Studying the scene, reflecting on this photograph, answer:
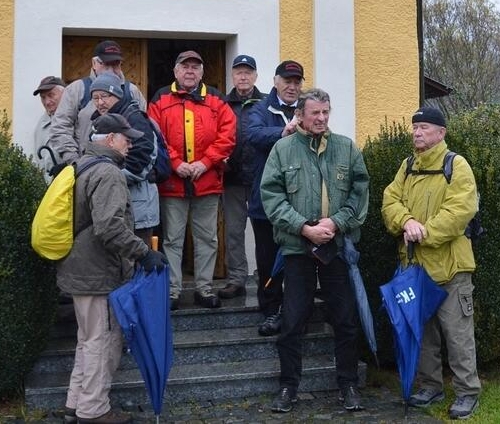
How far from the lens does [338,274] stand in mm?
5258

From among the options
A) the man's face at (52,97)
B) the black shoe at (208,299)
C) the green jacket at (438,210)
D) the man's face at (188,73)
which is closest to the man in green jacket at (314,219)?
the green jacket at (438,210)

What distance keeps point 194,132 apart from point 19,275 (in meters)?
1.89

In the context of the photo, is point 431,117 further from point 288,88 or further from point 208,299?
point 208,299

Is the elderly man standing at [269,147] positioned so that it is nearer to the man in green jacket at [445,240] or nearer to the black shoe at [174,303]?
the black shoe at [174,303]

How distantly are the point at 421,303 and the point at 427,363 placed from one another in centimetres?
57

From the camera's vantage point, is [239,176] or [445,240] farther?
[239,176]

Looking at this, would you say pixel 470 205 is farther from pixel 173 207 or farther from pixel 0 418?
pixel 0 418

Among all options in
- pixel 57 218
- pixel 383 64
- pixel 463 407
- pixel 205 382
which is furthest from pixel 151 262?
pixel 383 64

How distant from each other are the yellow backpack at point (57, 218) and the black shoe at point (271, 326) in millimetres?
1831

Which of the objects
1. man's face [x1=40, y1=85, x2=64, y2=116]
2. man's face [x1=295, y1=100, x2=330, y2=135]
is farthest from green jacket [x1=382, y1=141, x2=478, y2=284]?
man's face [x1=40, y1=85, x2=64, y2=116]

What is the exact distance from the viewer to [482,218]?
5.69 metres

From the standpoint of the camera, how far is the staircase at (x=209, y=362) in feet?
17.5

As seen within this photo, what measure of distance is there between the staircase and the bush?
265 millimetres

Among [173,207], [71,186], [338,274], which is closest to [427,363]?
[338,274]
